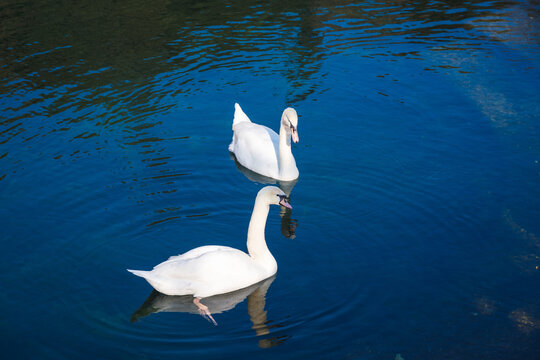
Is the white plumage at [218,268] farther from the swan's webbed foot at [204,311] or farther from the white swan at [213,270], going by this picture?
the swan's webbed foot at [204,311]

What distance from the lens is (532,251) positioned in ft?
29.9

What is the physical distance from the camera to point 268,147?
39.9ft

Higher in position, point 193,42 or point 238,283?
point 193,42

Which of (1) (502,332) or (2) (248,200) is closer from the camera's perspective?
(1) (502,332)

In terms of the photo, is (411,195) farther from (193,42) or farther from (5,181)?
(193,42)

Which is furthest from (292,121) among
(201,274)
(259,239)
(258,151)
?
(201,274)

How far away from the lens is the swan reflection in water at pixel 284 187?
9.95m

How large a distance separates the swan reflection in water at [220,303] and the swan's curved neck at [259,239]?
1.05 ft

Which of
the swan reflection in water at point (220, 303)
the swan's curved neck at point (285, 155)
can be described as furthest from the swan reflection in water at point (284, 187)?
the swan reflection in water at point (220, 303)

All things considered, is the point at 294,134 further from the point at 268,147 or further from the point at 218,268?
the point at 218,268

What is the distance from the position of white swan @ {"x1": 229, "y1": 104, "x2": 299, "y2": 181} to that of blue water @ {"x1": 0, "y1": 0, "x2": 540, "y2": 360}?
36 cm

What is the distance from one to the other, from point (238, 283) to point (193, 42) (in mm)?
11551

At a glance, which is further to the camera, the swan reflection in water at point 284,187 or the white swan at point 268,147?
the white swan at point 268,147

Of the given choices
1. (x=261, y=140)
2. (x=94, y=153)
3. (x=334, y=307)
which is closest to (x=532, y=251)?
(x=334, y=307)
